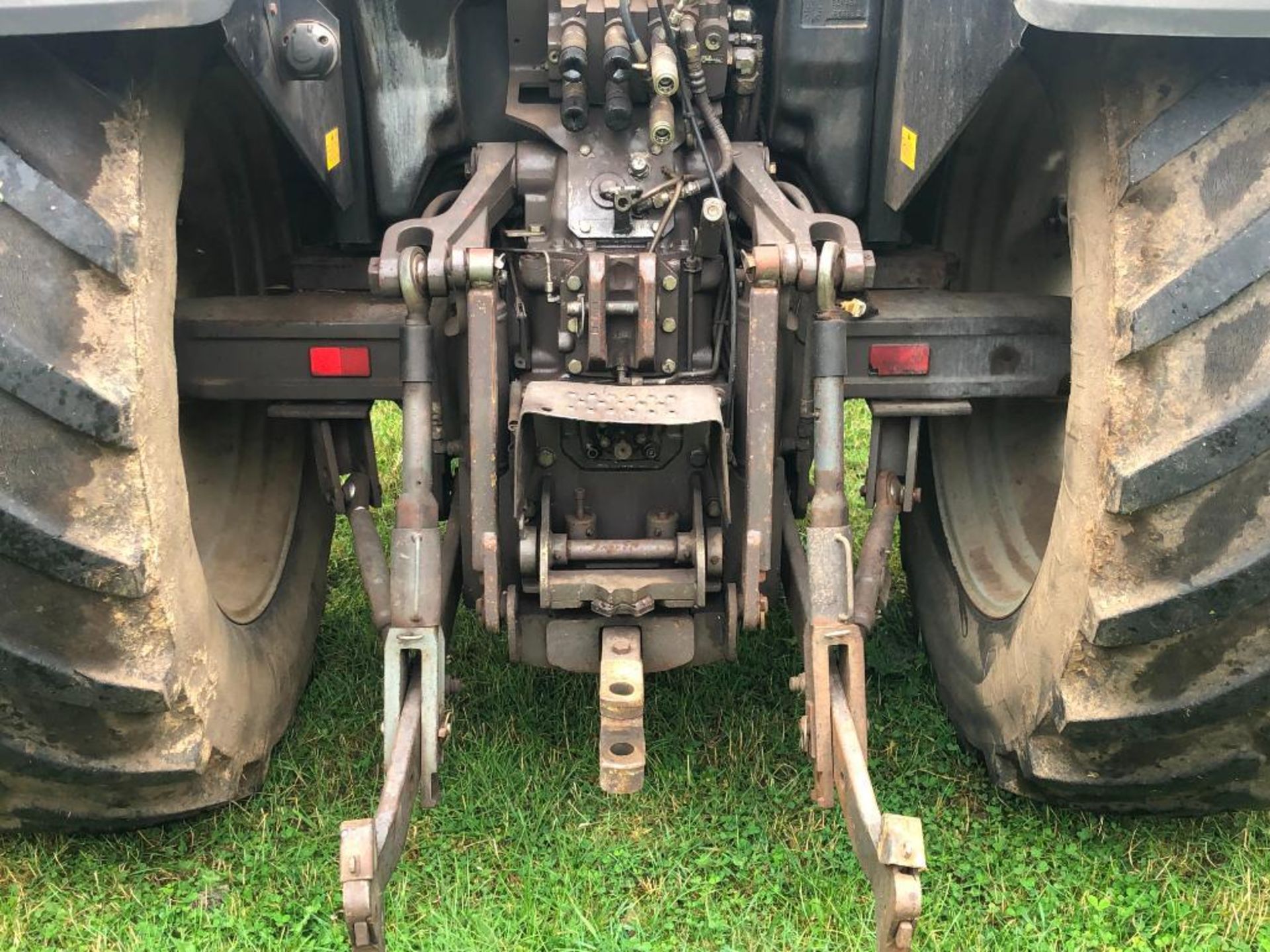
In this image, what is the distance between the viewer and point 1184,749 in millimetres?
2137

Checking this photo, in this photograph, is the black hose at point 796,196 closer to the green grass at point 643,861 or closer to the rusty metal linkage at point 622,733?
the rusty metal linkage at point 622,733

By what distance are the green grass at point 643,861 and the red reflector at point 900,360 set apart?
925 millimetres

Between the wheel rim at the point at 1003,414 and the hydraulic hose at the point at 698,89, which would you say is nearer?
the hydraulic hose at the point at 698,89

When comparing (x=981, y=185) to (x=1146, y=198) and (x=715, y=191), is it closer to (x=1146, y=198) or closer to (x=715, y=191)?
(x=715, y=191)

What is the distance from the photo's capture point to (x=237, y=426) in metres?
2.97

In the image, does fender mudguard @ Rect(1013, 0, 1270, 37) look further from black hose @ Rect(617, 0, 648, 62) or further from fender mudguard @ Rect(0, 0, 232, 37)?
fender mudguard @ Rect(0, 0, 232, 37)

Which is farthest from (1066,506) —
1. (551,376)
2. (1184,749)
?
(551,376)

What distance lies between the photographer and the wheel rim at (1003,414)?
2.72m

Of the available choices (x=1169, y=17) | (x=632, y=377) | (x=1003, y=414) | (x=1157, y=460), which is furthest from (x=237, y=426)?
(x=1169, y=17)

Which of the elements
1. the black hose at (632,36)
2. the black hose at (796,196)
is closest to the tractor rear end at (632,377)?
the black hose at (632,36)

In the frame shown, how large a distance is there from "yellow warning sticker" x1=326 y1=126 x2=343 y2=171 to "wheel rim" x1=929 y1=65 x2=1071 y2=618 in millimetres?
1363

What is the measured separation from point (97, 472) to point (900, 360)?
152 centimetres

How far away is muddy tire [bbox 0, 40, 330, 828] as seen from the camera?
69.7 inches

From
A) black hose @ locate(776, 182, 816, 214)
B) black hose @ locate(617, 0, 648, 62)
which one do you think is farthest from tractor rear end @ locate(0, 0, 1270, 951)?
black hose @ locate(776, 182, 816, 214)
